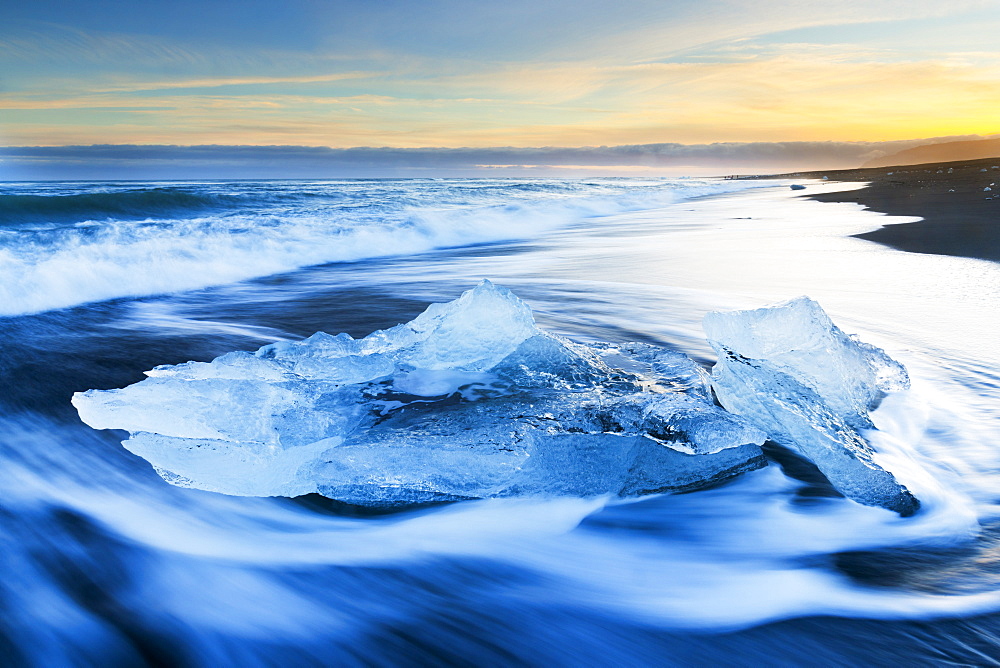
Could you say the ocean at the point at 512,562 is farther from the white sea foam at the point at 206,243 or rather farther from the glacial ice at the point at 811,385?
the white sea foam at the point at 206,243

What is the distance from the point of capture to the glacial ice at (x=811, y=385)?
2.09 meters

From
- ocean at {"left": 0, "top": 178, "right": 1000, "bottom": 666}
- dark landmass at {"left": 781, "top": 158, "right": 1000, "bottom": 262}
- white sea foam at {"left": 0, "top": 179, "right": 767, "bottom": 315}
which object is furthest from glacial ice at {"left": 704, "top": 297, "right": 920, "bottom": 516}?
white sea foam at {"left": 0, "top": 179, "right": 767, "bottom": 315}

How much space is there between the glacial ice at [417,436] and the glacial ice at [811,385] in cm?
15

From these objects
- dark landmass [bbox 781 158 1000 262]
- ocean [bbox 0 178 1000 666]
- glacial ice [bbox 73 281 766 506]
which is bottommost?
ocean [bbox 0 178 1000 666]

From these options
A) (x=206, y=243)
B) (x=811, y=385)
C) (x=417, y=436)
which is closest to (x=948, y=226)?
(x=811, y=385)

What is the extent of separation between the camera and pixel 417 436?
7.51 feet

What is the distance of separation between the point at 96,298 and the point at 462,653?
6295 millimetres

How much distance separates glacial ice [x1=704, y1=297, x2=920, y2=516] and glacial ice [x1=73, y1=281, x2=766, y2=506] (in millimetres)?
153

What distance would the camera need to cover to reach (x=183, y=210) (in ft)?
54.2

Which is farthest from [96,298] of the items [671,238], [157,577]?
[671,238]

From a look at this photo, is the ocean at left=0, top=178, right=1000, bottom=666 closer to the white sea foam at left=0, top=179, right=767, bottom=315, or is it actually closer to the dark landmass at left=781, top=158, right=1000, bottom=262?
the white sea foam at left=0, top=179, right=767, bottom=315

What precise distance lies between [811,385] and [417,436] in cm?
170

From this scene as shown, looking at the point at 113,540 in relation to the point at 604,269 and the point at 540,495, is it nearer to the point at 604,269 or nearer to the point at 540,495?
the point at 540,495

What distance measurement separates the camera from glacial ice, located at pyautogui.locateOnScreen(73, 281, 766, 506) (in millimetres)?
2180
